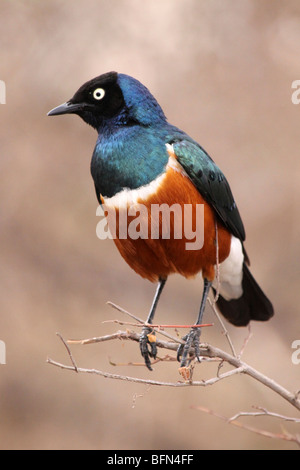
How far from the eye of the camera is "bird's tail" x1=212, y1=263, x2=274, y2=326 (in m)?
4.67

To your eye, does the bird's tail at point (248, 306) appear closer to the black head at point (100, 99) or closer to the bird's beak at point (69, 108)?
the black head at point (100, 99)

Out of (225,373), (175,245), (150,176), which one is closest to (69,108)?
(150,176)

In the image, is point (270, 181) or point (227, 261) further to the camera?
point (270, 181)

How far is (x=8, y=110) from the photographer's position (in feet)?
21.3

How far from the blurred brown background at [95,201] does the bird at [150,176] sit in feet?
7.57

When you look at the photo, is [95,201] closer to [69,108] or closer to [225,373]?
[69,108]

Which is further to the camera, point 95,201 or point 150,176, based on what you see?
point 95,201

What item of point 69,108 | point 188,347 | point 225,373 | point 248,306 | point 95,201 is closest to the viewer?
point 225,373

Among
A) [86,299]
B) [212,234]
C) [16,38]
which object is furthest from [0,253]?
[212,234]

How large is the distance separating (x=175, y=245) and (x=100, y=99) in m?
0.92

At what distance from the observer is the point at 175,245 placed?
12.8 ft

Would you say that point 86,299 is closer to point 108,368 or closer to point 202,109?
point 108,368

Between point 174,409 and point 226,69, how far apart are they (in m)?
3.23

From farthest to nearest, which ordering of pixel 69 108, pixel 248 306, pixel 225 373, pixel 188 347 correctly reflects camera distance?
pixel 248 306, pixel 69 108, pixel 188 347, pixel 225 373
